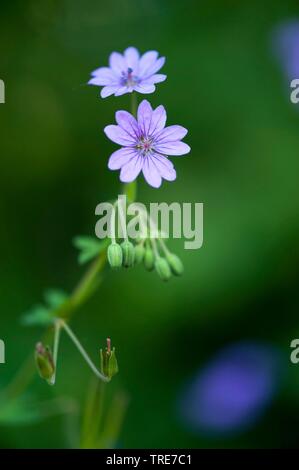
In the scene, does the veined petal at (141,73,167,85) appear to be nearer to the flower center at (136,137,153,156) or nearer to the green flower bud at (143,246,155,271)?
the flower center at (136,137,153,156)

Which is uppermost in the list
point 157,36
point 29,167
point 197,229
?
Result: point 157,36

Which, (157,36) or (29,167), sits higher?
(157,36)

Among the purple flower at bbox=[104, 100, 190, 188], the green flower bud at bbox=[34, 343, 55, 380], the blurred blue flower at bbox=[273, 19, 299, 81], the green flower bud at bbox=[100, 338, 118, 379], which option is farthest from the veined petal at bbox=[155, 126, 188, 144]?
the blurred blue flower at bbox=[273, 19, 299, 81]

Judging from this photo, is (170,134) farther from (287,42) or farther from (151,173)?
(287,42)

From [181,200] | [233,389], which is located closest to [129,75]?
[181,200]

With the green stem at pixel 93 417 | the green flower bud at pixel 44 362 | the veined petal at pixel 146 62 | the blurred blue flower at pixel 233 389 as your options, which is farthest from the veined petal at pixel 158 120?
the blurred blue flower at pixel 233 389

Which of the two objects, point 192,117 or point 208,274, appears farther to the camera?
point 192,117

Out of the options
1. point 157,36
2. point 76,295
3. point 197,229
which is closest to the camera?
point 76,295
